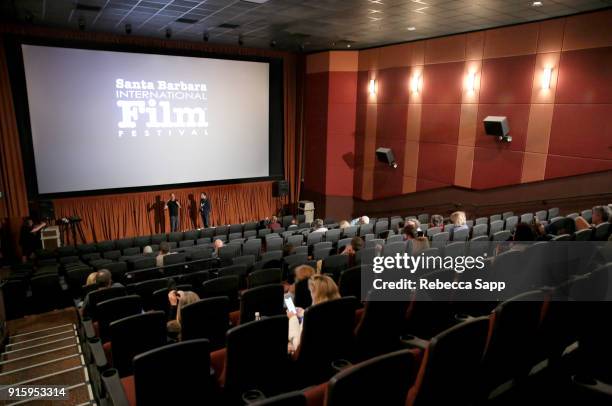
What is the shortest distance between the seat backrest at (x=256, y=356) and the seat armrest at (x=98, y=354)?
40.2 inches

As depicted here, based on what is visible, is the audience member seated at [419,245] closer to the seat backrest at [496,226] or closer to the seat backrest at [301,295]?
the seat backrest at [301,295]

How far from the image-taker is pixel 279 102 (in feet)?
43.7

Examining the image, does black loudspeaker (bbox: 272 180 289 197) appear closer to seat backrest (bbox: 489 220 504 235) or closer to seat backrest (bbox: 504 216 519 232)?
seat backrest (bbox: 489 220 504 235)

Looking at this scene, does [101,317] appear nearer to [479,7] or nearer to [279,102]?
[479,7]

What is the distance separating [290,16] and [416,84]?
4312mm

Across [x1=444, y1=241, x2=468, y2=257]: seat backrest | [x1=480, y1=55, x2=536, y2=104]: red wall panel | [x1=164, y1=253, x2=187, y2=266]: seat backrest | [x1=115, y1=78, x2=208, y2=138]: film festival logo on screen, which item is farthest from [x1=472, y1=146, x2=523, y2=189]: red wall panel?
[x1=115, y1=78, x2=208, y2=138]: film festival logo on screen

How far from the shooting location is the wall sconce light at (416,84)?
1129 cm

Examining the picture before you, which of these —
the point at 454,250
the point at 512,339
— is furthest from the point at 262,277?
the point at 512,339

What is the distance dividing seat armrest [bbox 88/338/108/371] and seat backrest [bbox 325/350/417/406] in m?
2.02

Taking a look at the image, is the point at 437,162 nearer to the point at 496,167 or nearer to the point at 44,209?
the point at 496,167

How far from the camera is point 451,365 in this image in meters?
2.21

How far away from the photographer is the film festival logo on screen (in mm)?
10734

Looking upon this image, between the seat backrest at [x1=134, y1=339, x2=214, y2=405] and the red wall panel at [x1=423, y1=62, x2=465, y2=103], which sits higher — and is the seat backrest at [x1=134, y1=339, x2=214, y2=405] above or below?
below

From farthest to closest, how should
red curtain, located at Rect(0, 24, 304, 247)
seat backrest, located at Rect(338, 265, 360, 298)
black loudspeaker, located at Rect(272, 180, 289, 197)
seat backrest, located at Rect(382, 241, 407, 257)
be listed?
1. black loudspeaker, located at Rect(272, 180, 289, 197)
2. red curtain, located at Rect(0, 24, 304, 247)
3. seat backrest, located at Rect(382, 241, 407, 257)
4. seat backrest, located at Rect(338, 265, 360, 298)
